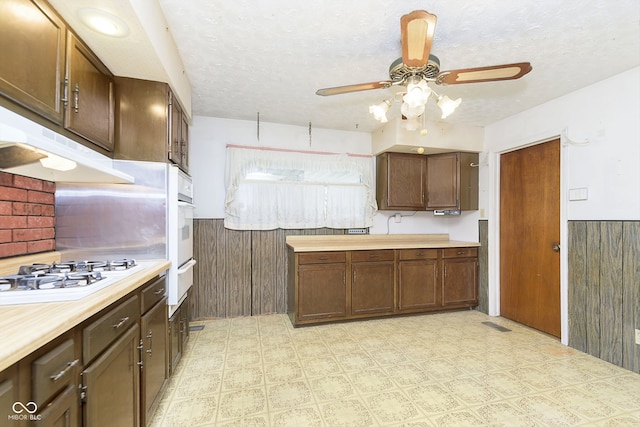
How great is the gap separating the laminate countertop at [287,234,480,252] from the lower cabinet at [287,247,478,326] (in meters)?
0.06

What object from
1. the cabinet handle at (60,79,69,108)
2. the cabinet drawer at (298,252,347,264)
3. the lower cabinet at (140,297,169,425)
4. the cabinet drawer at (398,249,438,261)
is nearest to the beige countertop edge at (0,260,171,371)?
the lower cabinet at (140,297,169,425)

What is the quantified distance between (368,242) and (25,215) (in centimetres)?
314

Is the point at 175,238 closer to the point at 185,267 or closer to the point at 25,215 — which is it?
the point at 185,267

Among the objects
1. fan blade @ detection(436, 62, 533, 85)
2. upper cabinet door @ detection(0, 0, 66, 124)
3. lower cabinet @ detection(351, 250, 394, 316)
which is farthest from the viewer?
lower cabinet @ detection(351, 250, 394, 316)

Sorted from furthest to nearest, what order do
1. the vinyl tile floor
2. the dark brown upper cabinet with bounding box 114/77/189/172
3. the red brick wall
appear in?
the dark brown upper cabinet with bounding box 114/77/189/172 → the vinyl tile floor → the red brick wall

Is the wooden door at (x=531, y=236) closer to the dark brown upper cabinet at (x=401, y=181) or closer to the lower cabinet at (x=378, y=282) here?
the lower cabinet at (x=378, y=282)

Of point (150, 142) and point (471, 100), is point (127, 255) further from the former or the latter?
point (471, 100)

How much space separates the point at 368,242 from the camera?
3607 millimetres

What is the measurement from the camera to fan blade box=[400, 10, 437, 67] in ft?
4.25

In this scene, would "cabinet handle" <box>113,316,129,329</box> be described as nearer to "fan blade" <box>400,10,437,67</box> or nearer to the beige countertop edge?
the beige countertop edge

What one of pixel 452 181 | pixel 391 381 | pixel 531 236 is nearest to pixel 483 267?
pixel 531 236

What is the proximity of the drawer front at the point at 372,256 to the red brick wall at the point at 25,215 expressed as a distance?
8.45 ft

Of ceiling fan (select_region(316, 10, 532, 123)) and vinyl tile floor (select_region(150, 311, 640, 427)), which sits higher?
ceiling fan (select_region(316, 10, 532, 123))

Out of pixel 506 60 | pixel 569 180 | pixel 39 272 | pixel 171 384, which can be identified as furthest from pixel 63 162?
pixel 569 180
